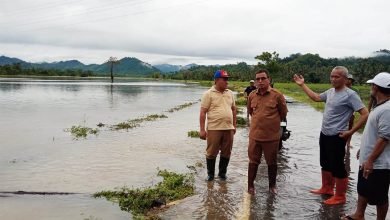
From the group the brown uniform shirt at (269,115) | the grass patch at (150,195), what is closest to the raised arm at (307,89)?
the brown uniform shirt at (269,115)

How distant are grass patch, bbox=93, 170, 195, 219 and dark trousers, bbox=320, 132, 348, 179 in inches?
88.2

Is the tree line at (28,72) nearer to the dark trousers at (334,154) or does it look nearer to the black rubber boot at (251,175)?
the black rubber boot at (251,175)

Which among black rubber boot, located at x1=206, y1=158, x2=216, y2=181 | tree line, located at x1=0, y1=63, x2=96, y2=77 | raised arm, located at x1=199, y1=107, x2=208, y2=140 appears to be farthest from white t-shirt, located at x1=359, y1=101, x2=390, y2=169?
tree line, located at x1=0, y1=63, x2=96, y2=77

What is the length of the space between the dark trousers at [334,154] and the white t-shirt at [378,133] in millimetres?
1027

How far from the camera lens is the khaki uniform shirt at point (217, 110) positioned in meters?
7.48

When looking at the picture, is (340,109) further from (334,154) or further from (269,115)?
(269,115)

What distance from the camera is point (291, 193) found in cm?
700

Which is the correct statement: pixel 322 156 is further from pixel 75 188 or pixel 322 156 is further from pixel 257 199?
pixel 75 188

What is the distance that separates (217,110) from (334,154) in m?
2.23

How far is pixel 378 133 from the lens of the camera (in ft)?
15.6

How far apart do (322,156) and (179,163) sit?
4182 mm

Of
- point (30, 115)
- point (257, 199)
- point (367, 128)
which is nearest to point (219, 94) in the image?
point (257, 199)

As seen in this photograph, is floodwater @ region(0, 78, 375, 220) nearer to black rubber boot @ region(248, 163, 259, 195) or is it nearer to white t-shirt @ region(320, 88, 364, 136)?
black rubber boot @ region(248, 163, 259, 195)

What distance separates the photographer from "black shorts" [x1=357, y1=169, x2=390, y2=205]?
4859 millimetres
